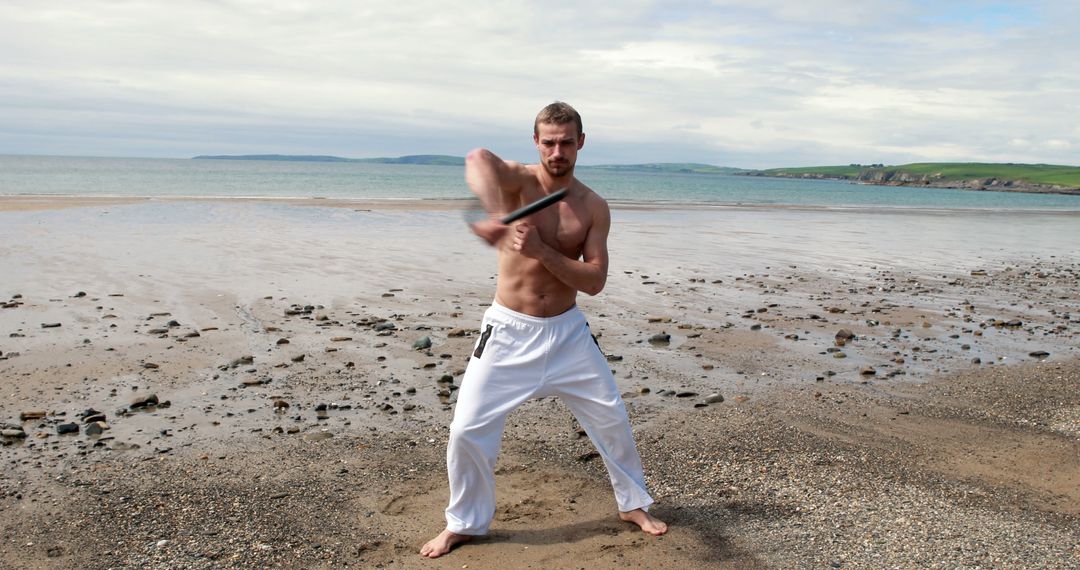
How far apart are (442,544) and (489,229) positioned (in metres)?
1.95

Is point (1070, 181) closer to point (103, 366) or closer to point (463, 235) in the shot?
point (463, 235)

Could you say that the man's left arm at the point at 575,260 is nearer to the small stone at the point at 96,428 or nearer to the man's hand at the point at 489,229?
the man's hand at the point at 489,229

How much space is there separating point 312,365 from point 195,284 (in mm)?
6017

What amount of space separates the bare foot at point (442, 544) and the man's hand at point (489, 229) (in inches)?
73.3

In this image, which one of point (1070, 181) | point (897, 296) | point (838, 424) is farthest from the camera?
point (1070, 181)

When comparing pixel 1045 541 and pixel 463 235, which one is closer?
pixel 1045 541

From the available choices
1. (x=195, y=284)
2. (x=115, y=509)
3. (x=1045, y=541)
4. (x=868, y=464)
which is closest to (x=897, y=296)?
A: (x=868, y=464)

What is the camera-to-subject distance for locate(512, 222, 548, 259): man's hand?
452 cm

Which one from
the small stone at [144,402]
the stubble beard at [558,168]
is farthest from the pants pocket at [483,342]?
the small stone at [144,402]

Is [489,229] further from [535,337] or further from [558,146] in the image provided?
[535,337]

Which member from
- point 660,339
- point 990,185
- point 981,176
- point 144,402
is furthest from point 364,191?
point 981,176

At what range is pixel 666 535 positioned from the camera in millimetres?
5359

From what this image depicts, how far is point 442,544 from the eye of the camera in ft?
16.7

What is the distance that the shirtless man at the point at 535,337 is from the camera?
193 inches
